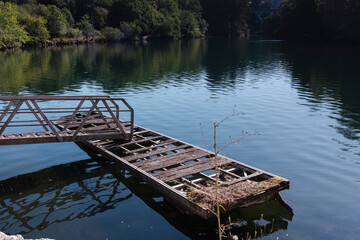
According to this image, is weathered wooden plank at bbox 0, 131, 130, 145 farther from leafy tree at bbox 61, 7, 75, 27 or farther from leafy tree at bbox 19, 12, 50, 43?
leafy tree at bbox 61, 7, 75, 27

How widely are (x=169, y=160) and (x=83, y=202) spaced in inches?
130

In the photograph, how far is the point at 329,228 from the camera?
994cm

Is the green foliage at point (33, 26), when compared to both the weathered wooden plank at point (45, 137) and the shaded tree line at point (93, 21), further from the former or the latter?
the weathered wooden plank at point (45, 137)

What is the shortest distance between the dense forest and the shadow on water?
207ft

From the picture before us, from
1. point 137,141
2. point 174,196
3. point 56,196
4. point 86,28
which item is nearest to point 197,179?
point 174,196

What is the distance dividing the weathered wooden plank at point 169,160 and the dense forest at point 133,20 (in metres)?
64.9

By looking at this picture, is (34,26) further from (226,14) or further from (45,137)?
(226,14)

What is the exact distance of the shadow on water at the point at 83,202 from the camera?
9.88 metres

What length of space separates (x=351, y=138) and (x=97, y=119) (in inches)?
511

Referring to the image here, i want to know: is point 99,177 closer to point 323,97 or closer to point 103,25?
point 323,97

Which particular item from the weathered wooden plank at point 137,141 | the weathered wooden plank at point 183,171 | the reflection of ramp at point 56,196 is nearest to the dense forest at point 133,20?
the weathered wooden plank at point 137,141

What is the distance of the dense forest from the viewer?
277ft

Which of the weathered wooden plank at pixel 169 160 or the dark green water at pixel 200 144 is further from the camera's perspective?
the weathered wooden plank at pixel 169 160

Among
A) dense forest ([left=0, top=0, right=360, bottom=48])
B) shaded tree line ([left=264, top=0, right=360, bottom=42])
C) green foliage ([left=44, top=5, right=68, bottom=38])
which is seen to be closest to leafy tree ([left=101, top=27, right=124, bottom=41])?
dense forest ([left=0, top=0, right=360, bottom=48])
